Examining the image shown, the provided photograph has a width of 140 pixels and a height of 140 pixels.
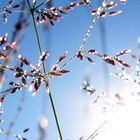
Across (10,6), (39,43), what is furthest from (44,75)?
(10,6)

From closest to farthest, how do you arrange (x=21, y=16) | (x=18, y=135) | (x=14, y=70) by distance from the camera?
(x=21, y=16)
(x=14, y=70)
(x=18, y=135)

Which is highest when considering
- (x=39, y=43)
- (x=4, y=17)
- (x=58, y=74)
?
(x=4, y=17)

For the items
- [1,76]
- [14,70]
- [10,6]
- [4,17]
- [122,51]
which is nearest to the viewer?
[1,76]

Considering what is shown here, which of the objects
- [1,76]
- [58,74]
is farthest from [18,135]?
[1,76]

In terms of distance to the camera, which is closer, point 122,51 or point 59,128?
point 122,51

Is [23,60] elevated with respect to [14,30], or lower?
elevated

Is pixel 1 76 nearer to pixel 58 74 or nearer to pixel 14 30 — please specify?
pixel 14 30

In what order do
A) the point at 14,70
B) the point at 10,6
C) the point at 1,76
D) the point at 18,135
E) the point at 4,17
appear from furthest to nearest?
the point at 18,135 < the point at 4,17 < the point at 10,6 < the point at 14,70 < the point at 1,76

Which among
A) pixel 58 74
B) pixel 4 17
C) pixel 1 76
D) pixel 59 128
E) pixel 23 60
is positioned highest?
pixel 4 17

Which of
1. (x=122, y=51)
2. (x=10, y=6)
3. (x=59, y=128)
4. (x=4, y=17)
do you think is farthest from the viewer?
(x=4, y=17)
